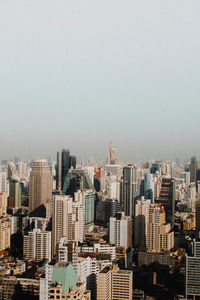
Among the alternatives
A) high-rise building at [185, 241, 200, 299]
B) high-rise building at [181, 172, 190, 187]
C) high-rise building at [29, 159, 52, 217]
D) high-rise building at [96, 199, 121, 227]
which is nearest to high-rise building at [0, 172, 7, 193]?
high-rise building at [29, 159, 52, 217]

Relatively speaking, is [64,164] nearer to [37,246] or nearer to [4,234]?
[4,234]

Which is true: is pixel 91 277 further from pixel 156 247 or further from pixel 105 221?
pixel 105 221

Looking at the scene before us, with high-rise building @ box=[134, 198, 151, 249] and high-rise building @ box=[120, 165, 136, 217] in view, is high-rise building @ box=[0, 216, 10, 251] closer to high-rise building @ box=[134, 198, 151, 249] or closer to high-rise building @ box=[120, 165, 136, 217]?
high-rise building @ box=[134, 198, 151, 249]

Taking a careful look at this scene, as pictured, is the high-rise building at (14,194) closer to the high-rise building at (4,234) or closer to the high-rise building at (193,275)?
the high-rise building at (4,234)

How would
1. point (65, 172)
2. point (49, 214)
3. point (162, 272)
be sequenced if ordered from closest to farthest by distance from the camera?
1. point (162, 272)
2. point (49, 214)
3. point (65, 172)

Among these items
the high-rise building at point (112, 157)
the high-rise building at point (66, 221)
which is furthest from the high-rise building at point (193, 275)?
the high-rise building at point (112, 157)

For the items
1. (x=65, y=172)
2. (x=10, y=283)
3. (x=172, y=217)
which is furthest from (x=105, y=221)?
(x=10, y=283)
